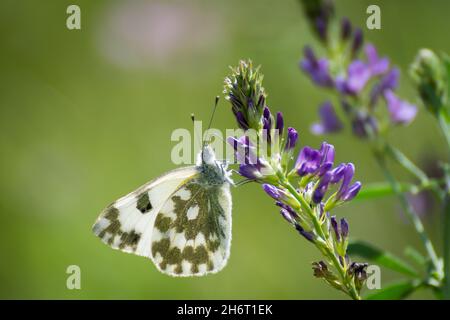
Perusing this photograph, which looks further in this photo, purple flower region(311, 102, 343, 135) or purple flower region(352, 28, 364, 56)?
purple flower region(311, 102, 343, 135)

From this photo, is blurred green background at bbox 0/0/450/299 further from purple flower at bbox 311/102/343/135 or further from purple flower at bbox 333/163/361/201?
purple flower at bbox 333/163/361/201

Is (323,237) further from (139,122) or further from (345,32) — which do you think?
Result: (139,122)

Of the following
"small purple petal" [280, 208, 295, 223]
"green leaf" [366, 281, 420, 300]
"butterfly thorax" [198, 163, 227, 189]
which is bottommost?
"green leaf" [366, 281, 420, 300]

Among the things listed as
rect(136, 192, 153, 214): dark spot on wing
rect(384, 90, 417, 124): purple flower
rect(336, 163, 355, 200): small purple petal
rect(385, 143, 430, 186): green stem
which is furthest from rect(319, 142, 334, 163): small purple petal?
rect(136, 192, 153, 214): dark spot on wing

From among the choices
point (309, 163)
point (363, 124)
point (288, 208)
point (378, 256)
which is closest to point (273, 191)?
point (288, 208)

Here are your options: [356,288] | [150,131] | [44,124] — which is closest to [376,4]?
[150,131]

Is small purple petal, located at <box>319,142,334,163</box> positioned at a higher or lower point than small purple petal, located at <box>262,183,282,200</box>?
higher
